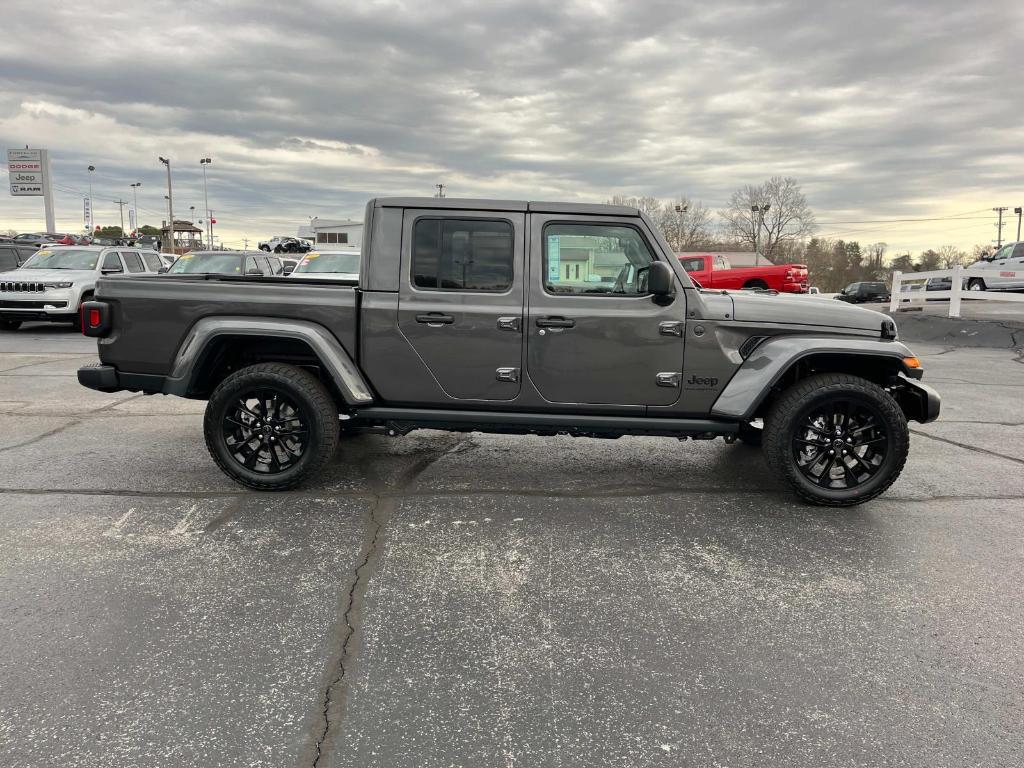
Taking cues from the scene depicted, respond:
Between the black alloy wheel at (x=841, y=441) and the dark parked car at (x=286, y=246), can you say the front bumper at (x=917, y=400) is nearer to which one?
the black alloy wheel at (x=841, y=441)

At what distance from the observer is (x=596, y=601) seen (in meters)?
3.23

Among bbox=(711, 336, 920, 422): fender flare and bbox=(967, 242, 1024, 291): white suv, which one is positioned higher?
bbox=(967, 242, 1024, 291): white suv

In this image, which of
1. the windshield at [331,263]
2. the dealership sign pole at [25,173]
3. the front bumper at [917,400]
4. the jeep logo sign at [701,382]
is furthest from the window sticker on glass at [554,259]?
the dealership sign pole at [25,173]

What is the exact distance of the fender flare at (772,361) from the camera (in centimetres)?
429

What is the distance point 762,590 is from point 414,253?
2934mm

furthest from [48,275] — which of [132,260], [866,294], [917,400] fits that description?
[866,294]

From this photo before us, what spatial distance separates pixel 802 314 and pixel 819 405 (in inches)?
23.7

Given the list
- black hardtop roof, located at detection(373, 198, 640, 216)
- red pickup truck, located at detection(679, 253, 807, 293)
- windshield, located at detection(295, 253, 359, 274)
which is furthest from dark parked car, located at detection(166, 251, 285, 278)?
red pickup truck, located at detection(679, 253, 807, 293)

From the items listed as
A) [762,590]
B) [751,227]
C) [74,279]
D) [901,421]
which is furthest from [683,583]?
[751,227]

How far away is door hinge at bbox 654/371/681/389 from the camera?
445cm

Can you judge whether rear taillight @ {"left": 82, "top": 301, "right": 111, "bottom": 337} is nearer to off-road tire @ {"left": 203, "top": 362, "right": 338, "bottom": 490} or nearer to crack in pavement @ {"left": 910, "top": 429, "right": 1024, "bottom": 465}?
off-road tire @ {"left": 203, "top": 362, "right": 338, "bottom": 490}

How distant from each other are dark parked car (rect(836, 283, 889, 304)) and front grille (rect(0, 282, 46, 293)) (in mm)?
41440

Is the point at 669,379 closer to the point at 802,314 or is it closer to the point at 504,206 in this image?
the point at 802,314

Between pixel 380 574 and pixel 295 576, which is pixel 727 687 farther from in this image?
pixel 295 576
